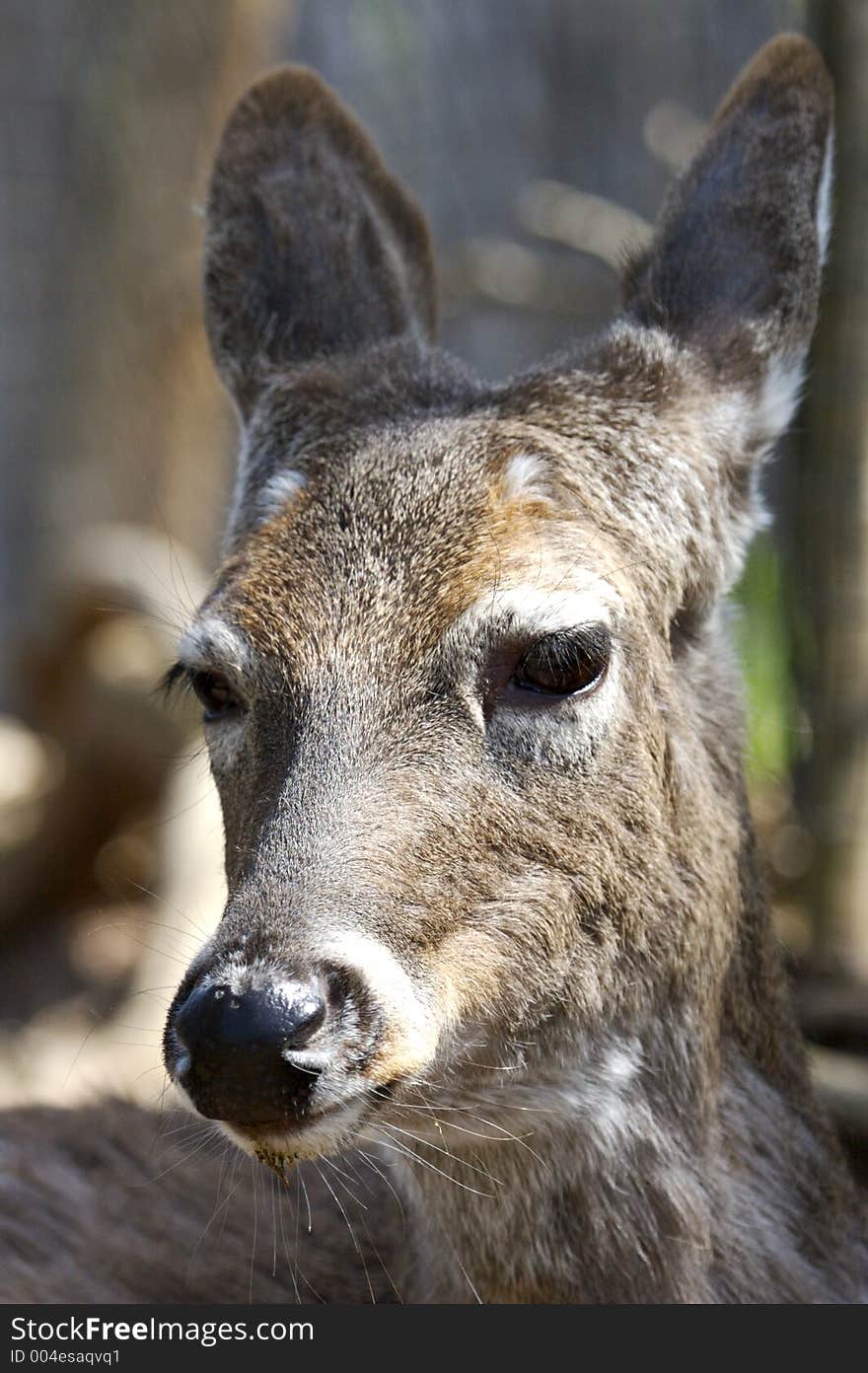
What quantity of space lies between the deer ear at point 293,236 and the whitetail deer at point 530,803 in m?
0.16

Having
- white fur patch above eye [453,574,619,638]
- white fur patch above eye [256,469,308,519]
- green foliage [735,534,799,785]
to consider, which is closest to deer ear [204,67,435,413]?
white fur patch above eye [256,469,308,519]

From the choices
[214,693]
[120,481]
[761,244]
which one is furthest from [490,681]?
[120,481]

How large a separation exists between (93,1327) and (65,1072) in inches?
117

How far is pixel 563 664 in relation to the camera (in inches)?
134

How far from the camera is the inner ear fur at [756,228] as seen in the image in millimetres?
4031

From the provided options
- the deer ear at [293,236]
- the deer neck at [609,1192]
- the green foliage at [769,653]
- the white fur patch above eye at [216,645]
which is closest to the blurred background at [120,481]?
the green foliage at [769,653]

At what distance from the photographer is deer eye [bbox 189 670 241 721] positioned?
3623 mm

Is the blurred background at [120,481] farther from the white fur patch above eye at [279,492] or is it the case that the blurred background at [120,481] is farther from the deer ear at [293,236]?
the white fur patch above eye at [279,492]

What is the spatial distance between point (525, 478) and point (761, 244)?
99cm

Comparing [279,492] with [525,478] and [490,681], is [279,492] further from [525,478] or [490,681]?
[490,681]

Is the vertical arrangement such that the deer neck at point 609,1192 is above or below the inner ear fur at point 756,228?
below

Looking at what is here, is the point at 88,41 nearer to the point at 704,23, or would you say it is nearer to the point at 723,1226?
the point at 704,23

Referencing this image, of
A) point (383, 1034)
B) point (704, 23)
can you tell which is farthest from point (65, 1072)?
point (704, 23)

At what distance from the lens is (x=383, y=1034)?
2936 millimetres
